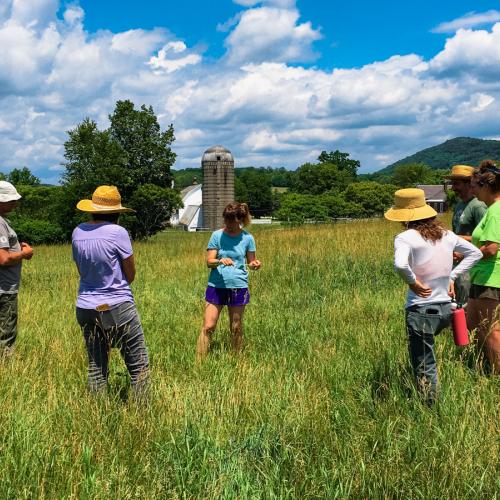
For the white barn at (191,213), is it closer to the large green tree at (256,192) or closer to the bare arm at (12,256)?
the large green tree at (256,192)

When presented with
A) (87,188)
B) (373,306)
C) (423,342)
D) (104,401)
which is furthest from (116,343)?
(87,188)

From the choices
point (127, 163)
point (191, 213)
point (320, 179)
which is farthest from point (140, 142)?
point (320, 179)

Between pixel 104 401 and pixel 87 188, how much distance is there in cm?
3052

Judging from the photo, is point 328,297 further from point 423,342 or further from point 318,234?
point 318,234

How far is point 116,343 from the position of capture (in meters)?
3.56

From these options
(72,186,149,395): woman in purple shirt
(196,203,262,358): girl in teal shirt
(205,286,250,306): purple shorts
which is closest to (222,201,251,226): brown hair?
(196,203,262,358): girl in teal shirt

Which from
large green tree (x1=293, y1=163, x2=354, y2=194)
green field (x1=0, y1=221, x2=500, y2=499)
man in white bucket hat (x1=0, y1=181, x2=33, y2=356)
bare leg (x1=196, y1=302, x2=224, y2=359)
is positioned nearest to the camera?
green field (x1=0, y1=221, x2=500, y2=499)

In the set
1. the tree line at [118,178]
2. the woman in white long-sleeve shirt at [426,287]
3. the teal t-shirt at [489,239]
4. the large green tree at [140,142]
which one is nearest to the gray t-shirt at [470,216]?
the teal t-shirt at [489,239]

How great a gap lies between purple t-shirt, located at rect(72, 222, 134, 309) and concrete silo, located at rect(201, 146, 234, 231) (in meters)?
41.7

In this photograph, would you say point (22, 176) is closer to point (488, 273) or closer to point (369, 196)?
point (369, 196)

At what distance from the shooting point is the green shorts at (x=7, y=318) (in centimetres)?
441

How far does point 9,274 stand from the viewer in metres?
4.43

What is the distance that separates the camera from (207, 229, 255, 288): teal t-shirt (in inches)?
205

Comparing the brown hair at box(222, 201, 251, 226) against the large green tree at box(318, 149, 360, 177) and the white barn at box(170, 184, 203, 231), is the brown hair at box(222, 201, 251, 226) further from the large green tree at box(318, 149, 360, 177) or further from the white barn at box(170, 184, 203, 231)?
the large green tree at box(318, 149, 360, 177)
